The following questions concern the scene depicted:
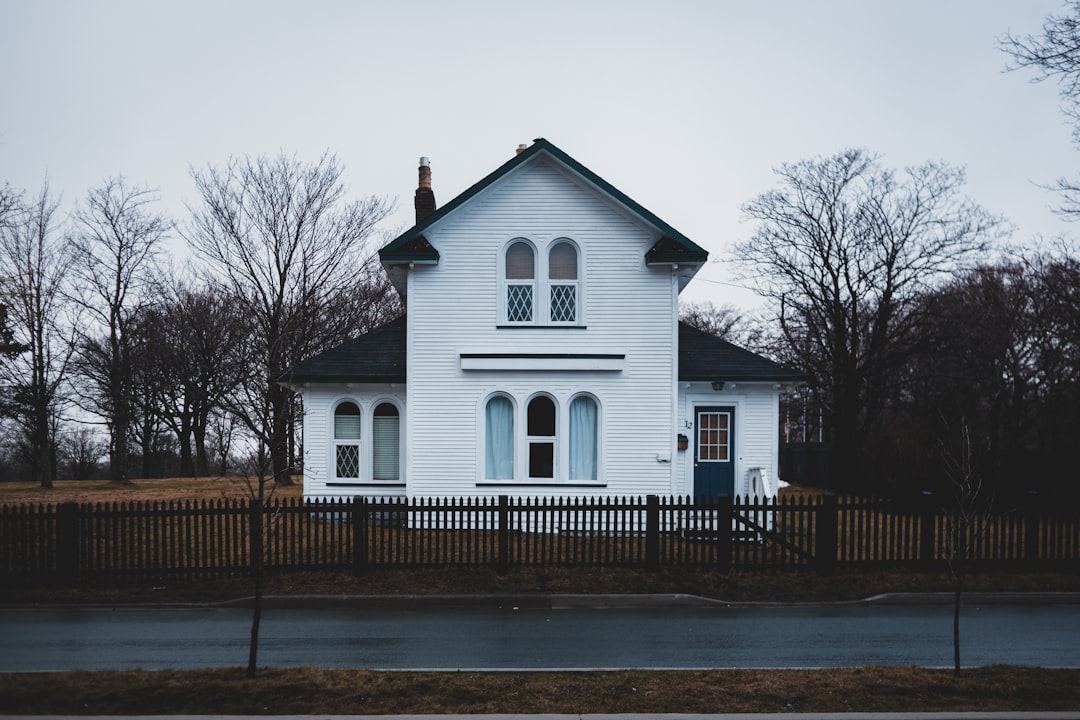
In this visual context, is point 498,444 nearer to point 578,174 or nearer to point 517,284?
point 517,284

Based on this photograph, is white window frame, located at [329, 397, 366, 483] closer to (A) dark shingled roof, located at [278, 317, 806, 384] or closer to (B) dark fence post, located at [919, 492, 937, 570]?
(A) dark shingled roof, located at [278, 317, 806, 384]

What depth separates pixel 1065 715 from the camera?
7191 millimetres

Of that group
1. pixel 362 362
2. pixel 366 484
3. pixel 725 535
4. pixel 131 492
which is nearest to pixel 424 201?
pixel 362 362

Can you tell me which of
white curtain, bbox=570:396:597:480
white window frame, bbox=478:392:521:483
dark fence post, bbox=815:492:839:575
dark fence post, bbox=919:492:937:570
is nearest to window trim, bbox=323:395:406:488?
white window frame, bbox=478:392:521:483

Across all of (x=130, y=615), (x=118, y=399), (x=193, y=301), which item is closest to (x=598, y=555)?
(x=130, y=615)

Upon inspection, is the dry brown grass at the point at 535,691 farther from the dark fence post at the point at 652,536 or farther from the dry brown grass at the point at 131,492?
the dry brown grass at the point at 131,492

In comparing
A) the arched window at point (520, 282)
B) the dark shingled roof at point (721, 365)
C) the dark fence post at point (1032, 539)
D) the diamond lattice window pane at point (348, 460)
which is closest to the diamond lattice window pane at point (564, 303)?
the arched window at point (520, 282)

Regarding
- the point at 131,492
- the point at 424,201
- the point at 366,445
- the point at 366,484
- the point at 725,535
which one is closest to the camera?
the point at 725,535

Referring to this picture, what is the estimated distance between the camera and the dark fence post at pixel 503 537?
47.6 ft

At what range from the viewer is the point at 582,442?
18.6 meters

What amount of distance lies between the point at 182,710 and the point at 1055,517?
14890 mm

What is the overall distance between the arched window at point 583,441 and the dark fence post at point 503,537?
13.1 feet

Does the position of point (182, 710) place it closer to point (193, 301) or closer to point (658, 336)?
point (658, 336)

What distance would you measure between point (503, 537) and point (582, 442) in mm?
4440
